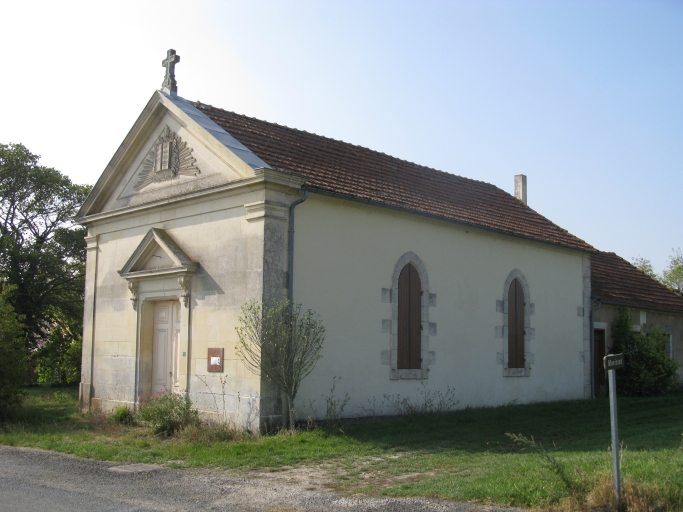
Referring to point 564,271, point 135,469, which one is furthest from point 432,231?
point 135,469

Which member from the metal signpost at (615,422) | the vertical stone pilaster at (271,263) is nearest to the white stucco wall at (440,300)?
the vertical stone pilaster at (271,263)

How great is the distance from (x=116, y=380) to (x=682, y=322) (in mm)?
20254

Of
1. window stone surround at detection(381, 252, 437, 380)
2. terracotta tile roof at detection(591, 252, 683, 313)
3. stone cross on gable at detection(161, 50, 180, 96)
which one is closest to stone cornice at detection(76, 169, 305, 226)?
stone cross on gable at detection(161, 50, 180, 96)

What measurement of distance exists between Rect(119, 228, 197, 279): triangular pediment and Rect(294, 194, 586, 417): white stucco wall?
255 centimetres

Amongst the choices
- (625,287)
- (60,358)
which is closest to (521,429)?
(625,287)

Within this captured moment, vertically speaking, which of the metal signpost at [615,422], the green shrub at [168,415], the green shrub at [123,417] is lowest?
the green shrub at [123,417]

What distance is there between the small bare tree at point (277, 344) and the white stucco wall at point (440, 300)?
25.5 inches

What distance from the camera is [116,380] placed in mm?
16125

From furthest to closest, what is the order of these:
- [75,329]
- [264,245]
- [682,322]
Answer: [75,329] < [682,322] < [264,245]

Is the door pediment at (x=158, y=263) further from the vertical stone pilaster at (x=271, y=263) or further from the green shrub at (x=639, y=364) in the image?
the green shrub at (x=639, y=364)

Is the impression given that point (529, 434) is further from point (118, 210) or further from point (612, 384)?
point (118, 210)

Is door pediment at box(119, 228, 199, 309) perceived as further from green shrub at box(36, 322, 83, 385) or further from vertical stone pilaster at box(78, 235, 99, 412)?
green shrub at box(36, 322, 83, 385)

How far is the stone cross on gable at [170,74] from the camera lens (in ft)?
52.3

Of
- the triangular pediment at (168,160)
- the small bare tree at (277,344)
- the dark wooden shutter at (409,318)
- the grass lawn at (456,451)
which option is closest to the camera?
the grass lawn at (456,451)
